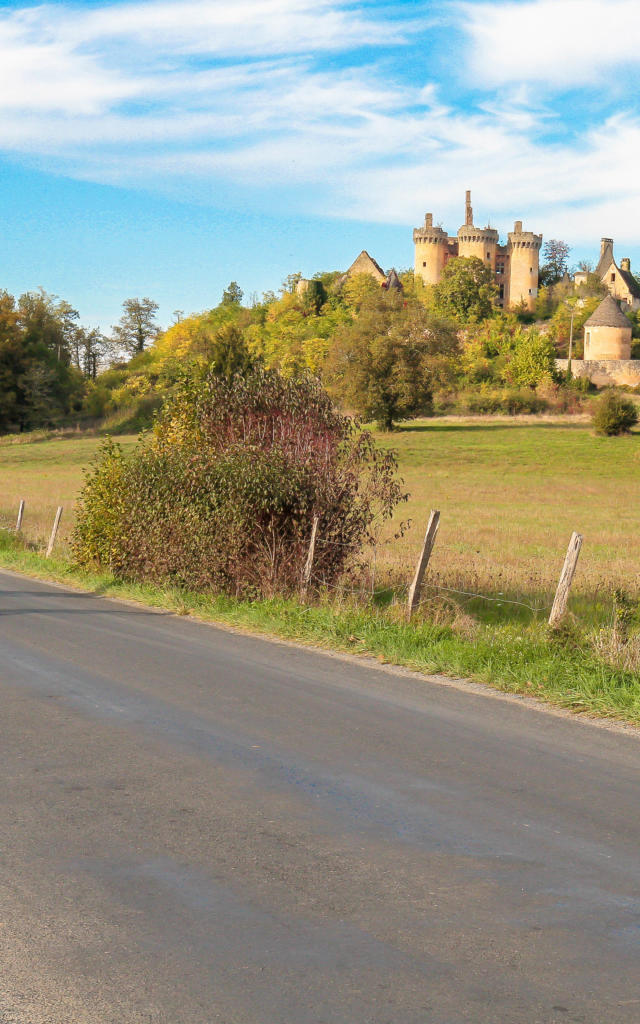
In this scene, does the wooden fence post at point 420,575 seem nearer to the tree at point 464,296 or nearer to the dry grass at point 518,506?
the dry grass at point 518,506

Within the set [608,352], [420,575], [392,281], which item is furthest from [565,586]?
[392,281]

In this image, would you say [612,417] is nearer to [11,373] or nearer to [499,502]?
[499,502]

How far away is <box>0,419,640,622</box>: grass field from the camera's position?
18.7m

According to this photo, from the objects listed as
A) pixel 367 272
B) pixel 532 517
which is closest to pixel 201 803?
pixel 532 517

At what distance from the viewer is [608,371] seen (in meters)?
126

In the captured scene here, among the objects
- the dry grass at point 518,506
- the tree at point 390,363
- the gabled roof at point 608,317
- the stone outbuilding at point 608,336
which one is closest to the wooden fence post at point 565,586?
the dry grass at point 518,506

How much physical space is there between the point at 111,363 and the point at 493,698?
156199mm

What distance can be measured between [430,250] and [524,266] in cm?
1516

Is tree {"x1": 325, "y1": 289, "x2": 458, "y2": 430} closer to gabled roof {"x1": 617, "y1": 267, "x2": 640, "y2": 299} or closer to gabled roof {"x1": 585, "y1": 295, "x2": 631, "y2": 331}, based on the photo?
gabled roof {"x1": 585, "y1": 295, "x2": 631, "y2": 331}

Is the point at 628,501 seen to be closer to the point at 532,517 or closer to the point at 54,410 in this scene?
the point at 532,517

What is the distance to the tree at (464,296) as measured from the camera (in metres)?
153

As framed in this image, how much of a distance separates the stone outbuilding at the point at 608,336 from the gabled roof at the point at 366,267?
46589mm

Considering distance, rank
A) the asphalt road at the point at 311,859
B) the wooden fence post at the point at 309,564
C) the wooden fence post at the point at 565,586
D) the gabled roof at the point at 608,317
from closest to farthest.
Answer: the asphalt road at the point at 311,859 → the wooden fence post at the point at 565,586 → the wooden fence post at the point at 309,564 → the gabled roof at the point at 608,317

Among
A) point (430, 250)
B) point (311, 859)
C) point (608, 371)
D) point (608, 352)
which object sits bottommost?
point (311, 859)
